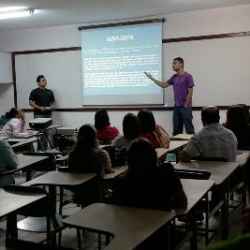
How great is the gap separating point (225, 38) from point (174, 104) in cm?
149

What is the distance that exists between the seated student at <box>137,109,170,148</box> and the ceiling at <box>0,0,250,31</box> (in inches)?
108

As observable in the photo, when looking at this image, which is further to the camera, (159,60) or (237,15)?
(159,60)

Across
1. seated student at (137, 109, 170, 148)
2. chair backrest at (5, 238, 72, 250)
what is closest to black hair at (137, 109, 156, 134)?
seated student at (137, 109, 170, 148)

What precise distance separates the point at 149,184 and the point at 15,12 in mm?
5309

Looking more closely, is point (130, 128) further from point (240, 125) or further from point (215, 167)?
point (240, 125)


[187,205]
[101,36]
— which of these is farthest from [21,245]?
[101,36]

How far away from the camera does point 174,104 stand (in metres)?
7.49

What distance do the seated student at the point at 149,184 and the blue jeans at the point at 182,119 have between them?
494 cm

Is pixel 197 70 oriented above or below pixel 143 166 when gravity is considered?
above

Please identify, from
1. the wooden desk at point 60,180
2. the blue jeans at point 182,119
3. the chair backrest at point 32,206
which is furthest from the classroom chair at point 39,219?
the blue jeans at point 182,119

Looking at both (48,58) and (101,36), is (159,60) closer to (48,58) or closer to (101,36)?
(101,36)

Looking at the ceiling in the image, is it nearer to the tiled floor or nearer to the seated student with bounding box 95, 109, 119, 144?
the seated student with bounding box 95, 109, 119, 144

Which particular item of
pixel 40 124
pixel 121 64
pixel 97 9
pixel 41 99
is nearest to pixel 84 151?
pixel 40 124

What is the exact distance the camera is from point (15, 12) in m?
6.66
